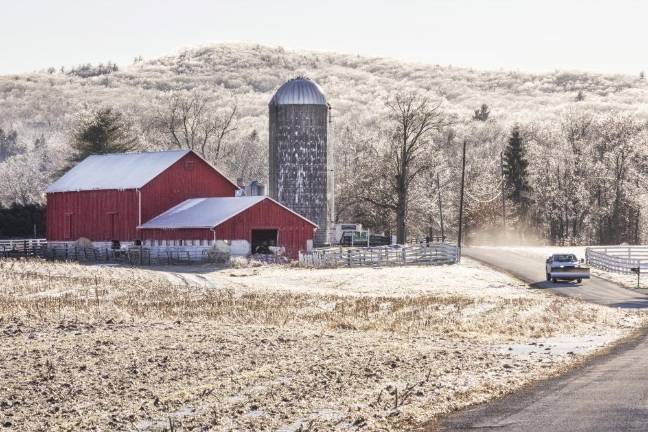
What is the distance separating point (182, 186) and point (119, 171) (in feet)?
15.0

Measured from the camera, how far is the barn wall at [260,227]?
6438cm

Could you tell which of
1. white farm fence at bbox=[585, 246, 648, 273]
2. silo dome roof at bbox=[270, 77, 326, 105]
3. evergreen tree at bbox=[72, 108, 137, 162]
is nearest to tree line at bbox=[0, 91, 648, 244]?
evergreen tree at bbox=[72, 108, 137, 162]

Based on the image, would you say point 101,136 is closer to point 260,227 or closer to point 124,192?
point 124,192

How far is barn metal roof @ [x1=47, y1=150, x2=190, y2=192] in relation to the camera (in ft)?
230

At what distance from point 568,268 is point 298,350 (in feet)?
104

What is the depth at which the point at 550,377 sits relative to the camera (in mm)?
19312

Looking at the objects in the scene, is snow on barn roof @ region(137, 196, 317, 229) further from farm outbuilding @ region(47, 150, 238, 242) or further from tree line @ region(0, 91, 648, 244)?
tree line @ region(0, 91, 648, 244)

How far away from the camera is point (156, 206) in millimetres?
69812

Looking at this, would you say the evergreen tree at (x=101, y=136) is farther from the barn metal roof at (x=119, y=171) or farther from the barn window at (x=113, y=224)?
the barn window at (x=113, y=224)

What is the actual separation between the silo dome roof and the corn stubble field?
3686 cm

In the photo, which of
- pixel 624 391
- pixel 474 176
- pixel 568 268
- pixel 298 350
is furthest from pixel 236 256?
pixel 474 176

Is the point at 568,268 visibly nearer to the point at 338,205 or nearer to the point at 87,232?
the point at 87,232

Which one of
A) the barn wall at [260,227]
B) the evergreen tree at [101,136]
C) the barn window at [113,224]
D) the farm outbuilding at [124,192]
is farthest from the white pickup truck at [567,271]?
the evergreen tree at [101,136]

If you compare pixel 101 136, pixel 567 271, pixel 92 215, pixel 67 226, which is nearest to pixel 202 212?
pixel 92 215
